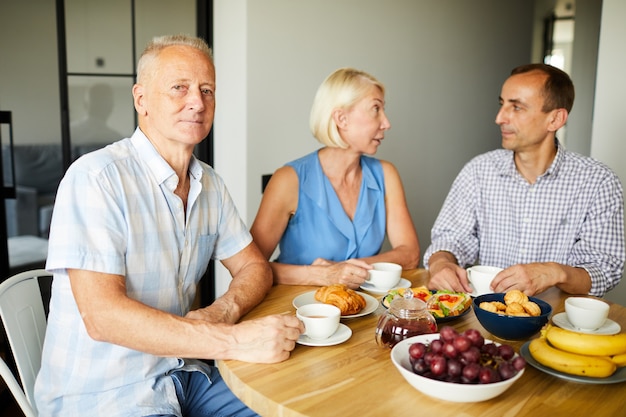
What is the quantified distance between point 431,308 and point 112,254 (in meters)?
0.82

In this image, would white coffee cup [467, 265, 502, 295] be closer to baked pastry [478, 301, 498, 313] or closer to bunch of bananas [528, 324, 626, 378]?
baked pastry [478, 301, 498, 313]

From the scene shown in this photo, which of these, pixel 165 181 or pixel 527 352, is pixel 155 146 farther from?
pixel 527 352

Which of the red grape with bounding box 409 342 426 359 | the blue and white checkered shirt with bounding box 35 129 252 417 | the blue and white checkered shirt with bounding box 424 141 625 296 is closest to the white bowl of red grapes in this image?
the red grape with bounding box 409 342 426 359

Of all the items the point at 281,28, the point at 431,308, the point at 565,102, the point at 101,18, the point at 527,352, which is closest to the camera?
the point at 527,352

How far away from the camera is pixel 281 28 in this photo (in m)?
2.89

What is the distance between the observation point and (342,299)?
61.4 inches

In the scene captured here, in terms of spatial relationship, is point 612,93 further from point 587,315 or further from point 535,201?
point 587,315

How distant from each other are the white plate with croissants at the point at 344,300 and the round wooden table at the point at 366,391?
0.52 feet

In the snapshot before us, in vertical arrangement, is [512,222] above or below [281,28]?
below

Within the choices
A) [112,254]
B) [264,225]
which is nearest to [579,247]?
[264,225]

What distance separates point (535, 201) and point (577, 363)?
1.20 m

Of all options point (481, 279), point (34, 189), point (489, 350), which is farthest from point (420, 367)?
point (34, 189)

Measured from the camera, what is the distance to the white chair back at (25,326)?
153 centimetres

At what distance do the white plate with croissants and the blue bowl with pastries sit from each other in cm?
31
